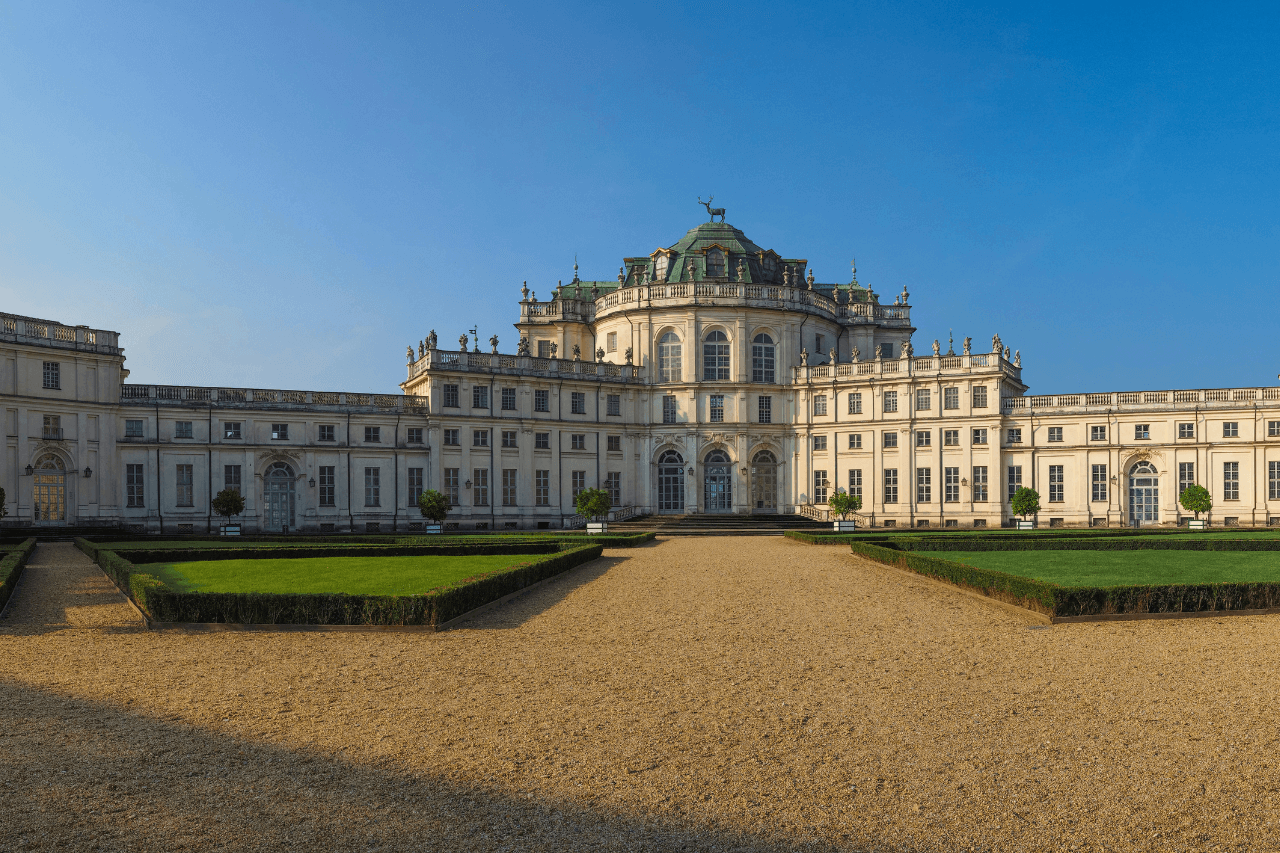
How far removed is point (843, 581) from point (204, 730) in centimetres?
1732

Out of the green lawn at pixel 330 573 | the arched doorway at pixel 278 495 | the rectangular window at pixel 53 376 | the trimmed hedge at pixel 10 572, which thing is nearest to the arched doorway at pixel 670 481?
the arched doorway at pixel 278 495

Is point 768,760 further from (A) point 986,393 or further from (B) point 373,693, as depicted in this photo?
(A) point 986,393

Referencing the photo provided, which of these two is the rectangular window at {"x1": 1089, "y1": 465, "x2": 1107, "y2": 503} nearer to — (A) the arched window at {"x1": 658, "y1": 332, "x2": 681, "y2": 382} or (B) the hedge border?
(A) the arched window at {"x1": 658, "y1": 332, "x2": 681, "y2": 382}

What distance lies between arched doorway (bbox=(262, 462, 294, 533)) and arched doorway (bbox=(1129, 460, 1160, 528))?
49434mm

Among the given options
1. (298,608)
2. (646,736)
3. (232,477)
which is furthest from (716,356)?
(646,736)

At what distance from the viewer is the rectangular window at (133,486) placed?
48562mm

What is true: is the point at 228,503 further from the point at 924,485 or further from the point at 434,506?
the point at 924,485

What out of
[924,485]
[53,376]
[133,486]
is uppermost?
[53,376]

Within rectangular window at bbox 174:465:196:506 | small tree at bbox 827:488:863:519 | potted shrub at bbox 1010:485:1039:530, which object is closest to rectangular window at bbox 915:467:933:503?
potted shrub at bbox 1010:485:1039:530

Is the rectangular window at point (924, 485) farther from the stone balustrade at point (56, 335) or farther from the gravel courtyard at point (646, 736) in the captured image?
the stone balustrade at point (56, 335)

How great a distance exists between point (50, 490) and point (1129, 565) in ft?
156

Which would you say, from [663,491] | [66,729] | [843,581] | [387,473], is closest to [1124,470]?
[663,491]

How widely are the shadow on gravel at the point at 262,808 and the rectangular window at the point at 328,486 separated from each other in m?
44.6

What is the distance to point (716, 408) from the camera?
61.4m
